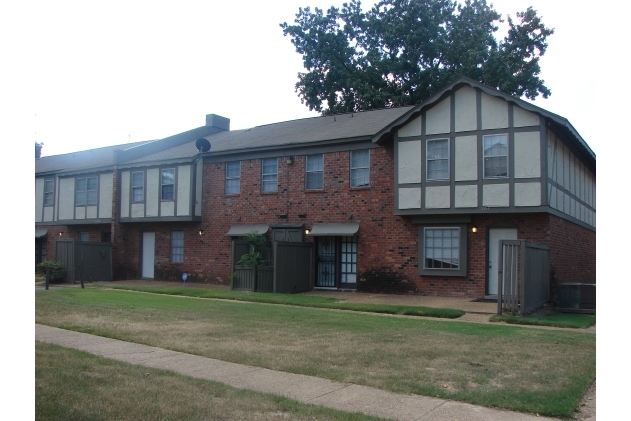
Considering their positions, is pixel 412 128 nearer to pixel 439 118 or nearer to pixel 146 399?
pixel 439 118

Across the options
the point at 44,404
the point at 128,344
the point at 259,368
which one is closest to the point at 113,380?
the point at 44,404

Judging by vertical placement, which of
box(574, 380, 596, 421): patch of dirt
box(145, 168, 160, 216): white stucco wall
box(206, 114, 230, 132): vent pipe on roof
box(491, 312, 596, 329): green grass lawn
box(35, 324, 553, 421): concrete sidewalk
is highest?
box(206, 114, 230, 132): vent pipe on roof

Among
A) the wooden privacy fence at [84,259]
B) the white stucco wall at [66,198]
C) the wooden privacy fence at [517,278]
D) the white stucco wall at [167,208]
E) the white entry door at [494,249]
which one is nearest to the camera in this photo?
the wooden privacy fence at [517,278]

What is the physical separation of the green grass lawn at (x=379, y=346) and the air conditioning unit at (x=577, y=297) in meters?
5.19

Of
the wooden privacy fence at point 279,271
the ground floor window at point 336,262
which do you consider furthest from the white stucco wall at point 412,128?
the wooden privacy fence at point 279,271

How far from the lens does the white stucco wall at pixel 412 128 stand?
19394mm

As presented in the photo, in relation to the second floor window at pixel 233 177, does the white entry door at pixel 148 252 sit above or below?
below

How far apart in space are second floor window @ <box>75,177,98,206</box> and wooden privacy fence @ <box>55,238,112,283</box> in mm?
3294

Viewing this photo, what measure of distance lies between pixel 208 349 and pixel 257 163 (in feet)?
48.9

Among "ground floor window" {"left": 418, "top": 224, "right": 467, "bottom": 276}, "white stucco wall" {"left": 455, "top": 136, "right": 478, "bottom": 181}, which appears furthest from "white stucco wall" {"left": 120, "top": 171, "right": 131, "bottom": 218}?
"white stucco wall" {"left": 455, "top": 136, "right": 478, "bottom": 181}

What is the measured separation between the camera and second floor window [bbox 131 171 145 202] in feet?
87.7

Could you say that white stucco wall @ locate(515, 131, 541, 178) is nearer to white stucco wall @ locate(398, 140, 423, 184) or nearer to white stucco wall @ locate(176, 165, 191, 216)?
white stucco wall @ locate(398, 140, 423, 184)

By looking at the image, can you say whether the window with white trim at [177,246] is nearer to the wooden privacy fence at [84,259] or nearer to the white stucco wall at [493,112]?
the wooden privacy fence at [84,259]

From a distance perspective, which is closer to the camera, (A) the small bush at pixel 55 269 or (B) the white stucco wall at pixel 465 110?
(B) the white stucco wall at pixel 465 110
